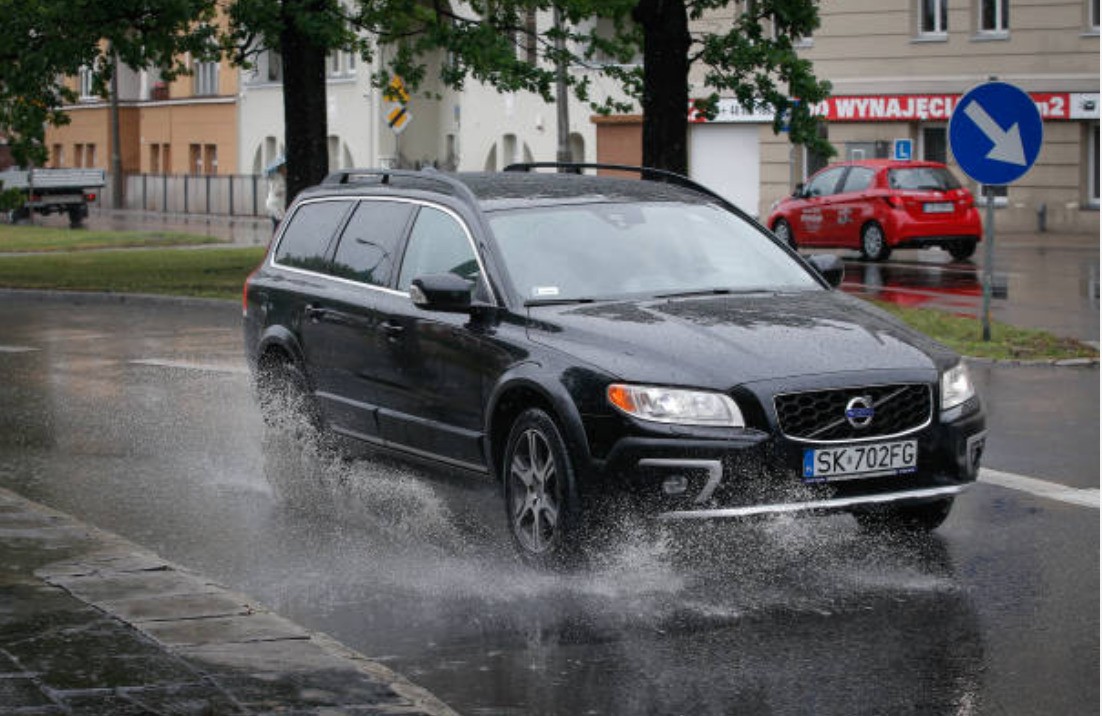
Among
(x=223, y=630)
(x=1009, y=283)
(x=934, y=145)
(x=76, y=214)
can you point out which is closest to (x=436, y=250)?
(x=223, y=630)

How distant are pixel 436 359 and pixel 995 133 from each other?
9205 mm

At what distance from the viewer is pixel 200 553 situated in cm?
912

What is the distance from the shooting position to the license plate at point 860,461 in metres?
8.10

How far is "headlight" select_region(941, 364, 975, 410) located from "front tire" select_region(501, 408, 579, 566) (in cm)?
158

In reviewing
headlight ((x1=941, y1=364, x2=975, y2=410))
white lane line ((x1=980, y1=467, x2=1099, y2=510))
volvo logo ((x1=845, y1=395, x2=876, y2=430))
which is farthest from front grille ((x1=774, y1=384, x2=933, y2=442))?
white lane line ((x1=980, y1=467, x2=1099, y2=510))

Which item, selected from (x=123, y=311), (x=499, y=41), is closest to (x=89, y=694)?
(x=123, y=311)

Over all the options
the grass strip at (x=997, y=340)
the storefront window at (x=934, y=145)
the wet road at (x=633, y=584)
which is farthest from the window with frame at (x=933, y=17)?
the wet road at (x=633, y=584)

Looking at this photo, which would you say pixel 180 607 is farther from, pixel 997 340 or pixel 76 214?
pixel 76 214

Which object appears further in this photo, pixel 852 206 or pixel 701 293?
pixel 852 206

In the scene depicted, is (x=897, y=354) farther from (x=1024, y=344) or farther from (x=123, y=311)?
(x=123, y=311)

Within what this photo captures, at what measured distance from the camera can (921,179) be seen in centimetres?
3381

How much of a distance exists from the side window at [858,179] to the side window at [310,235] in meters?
23.4

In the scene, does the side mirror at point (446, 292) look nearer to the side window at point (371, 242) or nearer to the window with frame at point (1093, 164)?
the side window at point (371, 242)

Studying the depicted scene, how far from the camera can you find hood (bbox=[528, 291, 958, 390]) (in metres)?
8.16
